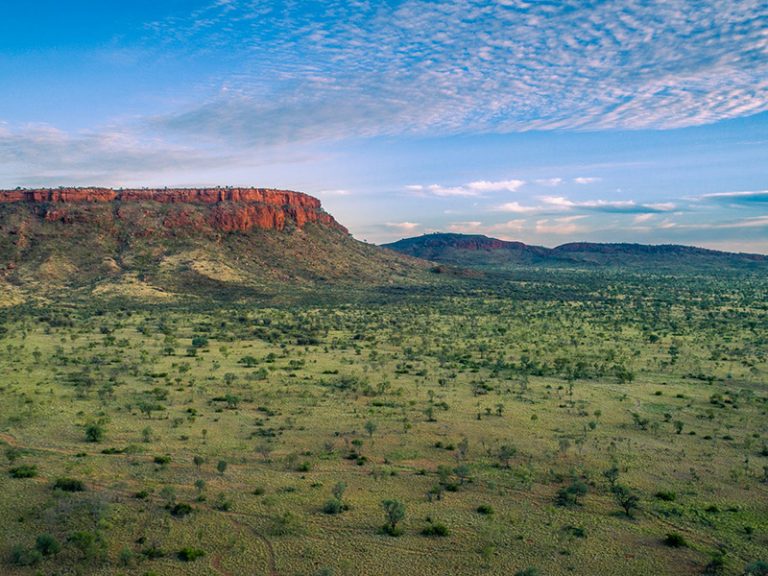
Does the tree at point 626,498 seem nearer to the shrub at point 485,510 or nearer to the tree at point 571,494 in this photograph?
the tree at point 571,494

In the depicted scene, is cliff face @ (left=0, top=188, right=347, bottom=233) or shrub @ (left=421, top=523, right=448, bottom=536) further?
cliff face @ (left=0, top=188, right=347, bottom=233)

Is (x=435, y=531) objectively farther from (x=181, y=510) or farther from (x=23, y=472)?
(x=23, y=472)

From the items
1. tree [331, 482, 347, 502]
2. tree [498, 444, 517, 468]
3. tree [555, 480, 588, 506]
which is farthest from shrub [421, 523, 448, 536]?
tree [498, 444, 517, 468]

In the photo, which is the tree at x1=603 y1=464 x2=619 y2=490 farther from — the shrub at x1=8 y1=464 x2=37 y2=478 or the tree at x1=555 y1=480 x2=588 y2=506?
the shrub at x1=8 y1=464 x2=37 y2=478

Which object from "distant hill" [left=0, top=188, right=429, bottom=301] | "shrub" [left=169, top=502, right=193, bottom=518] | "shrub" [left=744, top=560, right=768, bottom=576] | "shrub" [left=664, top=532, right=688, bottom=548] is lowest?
"shrub" [left=169, top=502, right=193, bottom=518]

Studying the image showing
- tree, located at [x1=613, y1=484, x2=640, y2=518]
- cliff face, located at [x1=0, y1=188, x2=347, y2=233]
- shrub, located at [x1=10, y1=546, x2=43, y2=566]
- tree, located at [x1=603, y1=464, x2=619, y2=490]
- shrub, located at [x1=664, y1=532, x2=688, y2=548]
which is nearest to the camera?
shrub, located at [x1=10, y1=546, x2=43, y2=566]

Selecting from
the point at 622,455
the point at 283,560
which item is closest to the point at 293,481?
the point at 283,560
